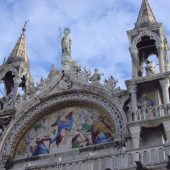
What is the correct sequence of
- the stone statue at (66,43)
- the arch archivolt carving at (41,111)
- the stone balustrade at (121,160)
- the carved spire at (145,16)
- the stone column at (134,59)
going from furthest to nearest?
1. the stone statue at (66,43)
2. the carved spire at (145,16)
3. the stone column at (134,59)
4. the arch archivolt carving at (41,111)
5. the stone balustrade at (121,160)

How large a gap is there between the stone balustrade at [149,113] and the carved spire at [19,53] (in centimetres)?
535

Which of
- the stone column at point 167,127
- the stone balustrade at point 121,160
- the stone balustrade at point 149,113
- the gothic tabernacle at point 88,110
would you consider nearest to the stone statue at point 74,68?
the gothic tabernacle at point 88,110

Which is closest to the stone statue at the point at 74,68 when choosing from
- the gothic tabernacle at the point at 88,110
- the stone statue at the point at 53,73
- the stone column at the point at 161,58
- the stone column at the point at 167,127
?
the gothic tabernacle at the point at 88,110

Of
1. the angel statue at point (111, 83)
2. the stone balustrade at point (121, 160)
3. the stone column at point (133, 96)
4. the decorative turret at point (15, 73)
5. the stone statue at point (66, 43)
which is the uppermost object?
the stone statue at point (66, 43)

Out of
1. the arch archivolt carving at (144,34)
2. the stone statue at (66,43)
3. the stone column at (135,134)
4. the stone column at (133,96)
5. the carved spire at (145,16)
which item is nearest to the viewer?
the stone column at (135,134)

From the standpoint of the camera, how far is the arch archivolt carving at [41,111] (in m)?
15.1

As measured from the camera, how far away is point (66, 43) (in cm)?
1733

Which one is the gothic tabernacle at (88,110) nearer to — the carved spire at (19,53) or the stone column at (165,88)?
the stone column at (165,88)

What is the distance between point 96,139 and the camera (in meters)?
14.7

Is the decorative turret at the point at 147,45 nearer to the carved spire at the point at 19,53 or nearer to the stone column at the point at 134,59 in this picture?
the stone column at the point at 134,59

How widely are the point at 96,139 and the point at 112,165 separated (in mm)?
2875

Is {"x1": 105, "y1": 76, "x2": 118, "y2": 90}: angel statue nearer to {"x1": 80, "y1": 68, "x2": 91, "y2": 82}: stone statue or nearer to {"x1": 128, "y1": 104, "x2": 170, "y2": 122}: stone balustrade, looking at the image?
{"x1": 80, "y1": 68, "x2": 91, "y2": 82}: stone statue

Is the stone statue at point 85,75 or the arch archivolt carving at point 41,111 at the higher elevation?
the stone statue at point 85,75

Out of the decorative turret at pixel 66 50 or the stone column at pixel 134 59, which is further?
the decorative turret at pixel 66 50
